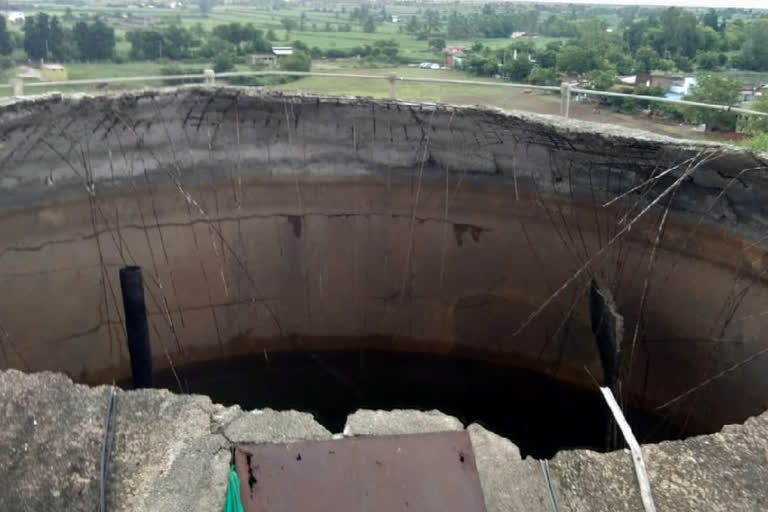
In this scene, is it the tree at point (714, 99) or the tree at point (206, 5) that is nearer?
the tree at point (714, 99)

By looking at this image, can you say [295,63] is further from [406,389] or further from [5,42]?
[5,42]

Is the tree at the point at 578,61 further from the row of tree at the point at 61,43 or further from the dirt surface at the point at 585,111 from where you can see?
the row of tree at the point at 61,43

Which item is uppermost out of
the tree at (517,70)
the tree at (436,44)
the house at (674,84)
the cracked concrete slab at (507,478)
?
the tree at (436,44)

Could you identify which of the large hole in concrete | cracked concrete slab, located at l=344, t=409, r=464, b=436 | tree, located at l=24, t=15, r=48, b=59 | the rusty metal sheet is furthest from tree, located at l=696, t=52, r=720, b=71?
tree, located at l=24, t=15, r=48, b=59

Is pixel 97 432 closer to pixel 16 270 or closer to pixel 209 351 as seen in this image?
pixel 16 270

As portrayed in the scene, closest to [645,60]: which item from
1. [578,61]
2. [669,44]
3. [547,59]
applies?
[578,61]

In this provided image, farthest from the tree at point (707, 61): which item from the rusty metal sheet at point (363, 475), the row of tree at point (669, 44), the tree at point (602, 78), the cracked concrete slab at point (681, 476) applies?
the rusty metal sheet at point (363, 475)
